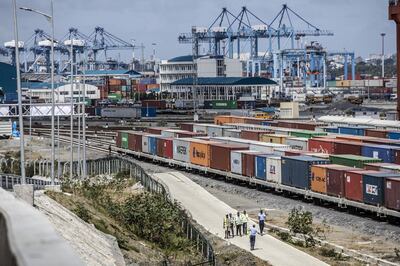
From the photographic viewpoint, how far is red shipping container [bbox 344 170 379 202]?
35562 mm

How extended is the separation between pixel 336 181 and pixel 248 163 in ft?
36.0

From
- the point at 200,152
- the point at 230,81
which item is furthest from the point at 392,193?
the point at 230,81

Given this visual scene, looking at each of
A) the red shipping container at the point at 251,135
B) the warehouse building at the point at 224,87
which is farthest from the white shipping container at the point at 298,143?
the warehouse building at the point at 224,87

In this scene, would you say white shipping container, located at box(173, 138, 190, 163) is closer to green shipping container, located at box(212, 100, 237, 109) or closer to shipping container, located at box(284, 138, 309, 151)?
shipping container, located at box(284, 138, 309, 151)

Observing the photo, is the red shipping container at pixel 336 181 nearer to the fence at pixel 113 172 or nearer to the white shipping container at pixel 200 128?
the fence at pixel 113 172

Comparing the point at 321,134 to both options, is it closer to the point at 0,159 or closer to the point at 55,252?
the point at 0,159

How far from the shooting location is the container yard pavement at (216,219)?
82.9 feet

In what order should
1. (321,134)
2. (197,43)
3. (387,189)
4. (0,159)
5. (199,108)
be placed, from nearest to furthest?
(387,189)
(0,159)
(321,134)
(199,108)
(197,43)

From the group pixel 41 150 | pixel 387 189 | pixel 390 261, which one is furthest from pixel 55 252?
pixel 41 150

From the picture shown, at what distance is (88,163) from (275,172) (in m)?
18.3

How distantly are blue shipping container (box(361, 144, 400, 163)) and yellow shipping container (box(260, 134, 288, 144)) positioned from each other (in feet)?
38.4

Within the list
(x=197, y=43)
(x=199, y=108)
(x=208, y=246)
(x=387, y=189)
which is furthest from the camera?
(x=197, y=43)

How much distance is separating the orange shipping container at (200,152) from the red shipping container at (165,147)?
427 cm

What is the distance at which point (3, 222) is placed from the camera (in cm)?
481
